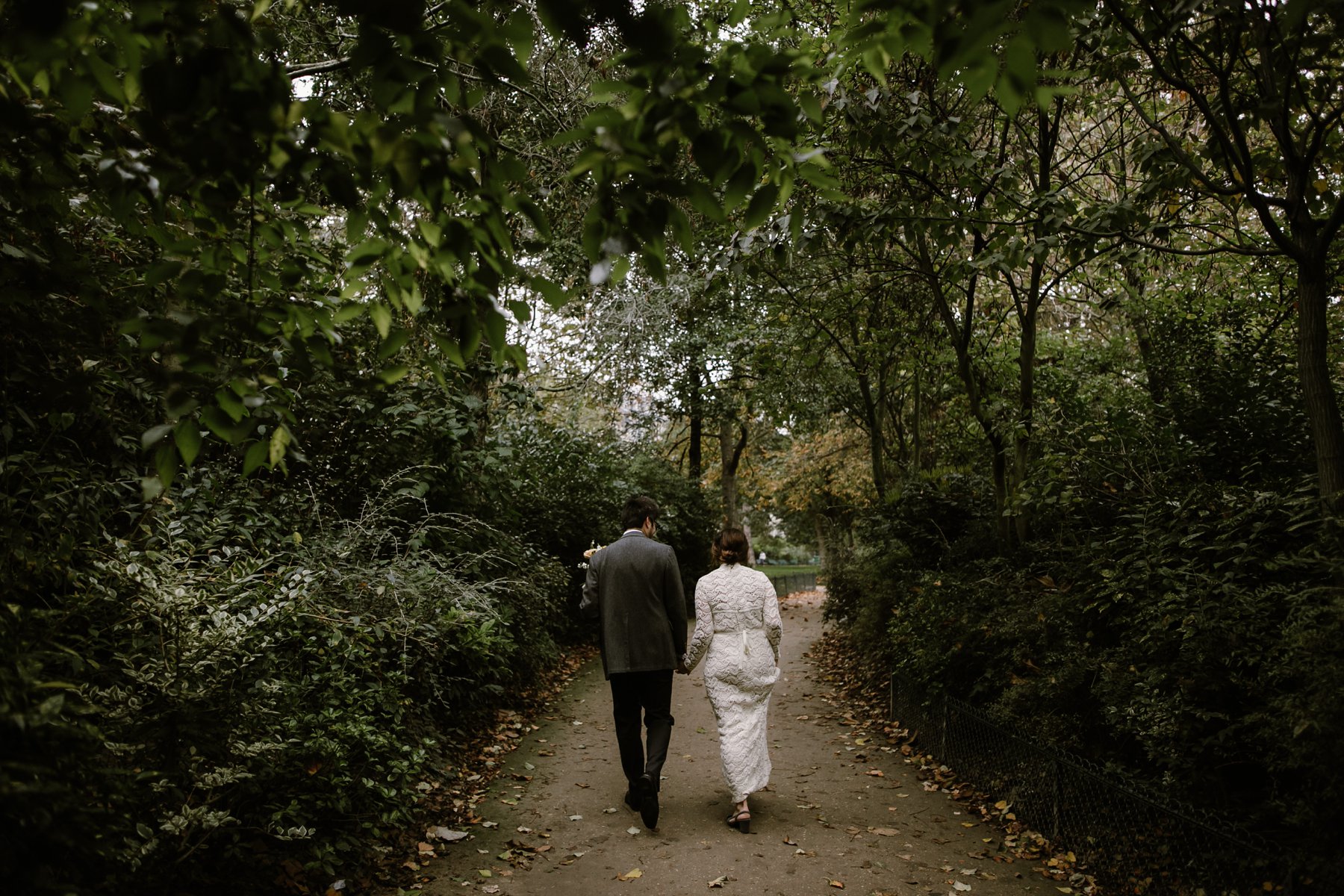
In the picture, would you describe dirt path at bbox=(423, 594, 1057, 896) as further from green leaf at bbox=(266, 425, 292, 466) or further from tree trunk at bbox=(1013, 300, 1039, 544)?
green leaf at bbox=(266, 425, 292, 466)

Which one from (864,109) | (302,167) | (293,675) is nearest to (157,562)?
(293,675)

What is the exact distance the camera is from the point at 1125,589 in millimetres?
5297

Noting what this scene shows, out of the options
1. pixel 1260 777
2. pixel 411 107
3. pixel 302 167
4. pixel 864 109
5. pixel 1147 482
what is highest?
pixel 864 109

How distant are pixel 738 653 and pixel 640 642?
72cm

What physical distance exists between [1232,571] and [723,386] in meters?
14.9

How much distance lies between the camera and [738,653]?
5805 millimetres

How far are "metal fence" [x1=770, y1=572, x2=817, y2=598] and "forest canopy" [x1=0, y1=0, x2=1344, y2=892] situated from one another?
25669 millimetres

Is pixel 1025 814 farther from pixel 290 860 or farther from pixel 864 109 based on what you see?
pixel 864 109

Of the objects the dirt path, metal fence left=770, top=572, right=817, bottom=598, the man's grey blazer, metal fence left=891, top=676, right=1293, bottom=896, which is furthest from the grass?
the man's grey blazer

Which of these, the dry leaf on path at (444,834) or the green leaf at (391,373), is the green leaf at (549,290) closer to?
the green leaf at (391,373)

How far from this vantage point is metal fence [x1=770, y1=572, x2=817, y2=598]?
36.2 metres

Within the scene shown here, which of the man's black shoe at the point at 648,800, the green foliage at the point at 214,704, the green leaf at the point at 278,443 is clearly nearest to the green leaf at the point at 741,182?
the green leaf at the point at 278,443

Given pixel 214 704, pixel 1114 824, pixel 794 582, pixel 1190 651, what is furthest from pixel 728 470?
pixel 214 704

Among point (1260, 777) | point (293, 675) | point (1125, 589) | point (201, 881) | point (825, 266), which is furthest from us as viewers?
point (825, 266)
